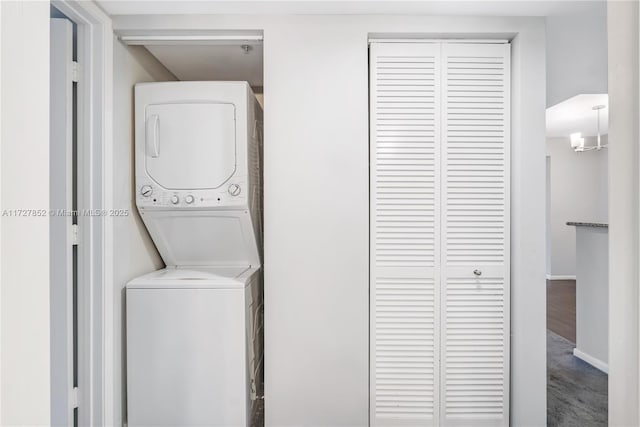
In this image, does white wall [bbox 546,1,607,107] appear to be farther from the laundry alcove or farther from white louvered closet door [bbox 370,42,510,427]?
the laundry alcove

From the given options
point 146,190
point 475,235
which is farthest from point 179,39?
point 475,235

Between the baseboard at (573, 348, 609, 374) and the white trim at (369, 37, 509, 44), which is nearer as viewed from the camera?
the white trim at (369, 37, 509, 44)

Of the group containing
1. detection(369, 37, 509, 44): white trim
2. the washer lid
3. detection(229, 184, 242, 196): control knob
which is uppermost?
detection(369, 37, 509, 44): white trim

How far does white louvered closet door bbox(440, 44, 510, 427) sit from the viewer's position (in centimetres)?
221

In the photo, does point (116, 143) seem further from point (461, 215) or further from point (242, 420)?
point (461, 215)

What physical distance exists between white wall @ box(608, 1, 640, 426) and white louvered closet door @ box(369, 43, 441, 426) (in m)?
1.84

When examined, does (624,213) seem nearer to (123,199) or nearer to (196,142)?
(196,142)

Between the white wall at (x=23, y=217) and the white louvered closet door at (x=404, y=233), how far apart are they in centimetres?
177

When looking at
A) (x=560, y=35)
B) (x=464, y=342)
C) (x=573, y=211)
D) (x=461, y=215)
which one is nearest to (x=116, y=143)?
(x=461, y=215)

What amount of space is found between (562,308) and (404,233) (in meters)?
4.11

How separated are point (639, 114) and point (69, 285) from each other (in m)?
2.34

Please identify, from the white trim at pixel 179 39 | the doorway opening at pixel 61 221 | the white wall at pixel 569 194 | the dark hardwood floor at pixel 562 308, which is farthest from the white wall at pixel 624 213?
the white wall at pixel 569 194

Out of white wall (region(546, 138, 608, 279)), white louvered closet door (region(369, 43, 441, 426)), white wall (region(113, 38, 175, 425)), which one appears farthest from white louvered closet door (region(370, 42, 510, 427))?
white wall (region(546, 138, 608, 279))

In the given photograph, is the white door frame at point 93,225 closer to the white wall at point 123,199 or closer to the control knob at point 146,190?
the white wall at point 123,199
